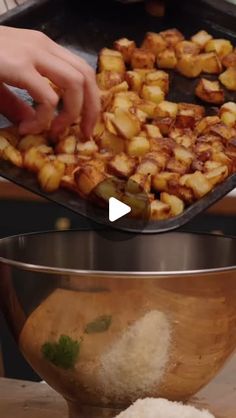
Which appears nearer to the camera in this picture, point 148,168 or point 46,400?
point 46,400

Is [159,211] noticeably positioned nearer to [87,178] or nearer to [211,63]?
[87,178]

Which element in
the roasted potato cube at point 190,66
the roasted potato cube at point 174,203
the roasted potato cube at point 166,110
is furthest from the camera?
the roasted potato cube at point 190,66

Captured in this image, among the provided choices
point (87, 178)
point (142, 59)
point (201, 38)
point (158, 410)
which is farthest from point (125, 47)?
point (158, 410)

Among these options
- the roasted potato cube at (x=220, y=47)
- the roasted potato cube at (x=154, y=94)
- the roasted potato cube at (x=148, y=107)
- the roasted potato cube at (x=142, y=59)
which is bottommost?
the roasted potato cube at (x=148, y=107)

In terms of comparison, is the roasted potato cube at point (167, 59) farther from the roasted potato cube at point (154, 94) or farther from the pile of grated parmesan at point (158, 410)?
the pile of grated parmesan at point (158, 410)

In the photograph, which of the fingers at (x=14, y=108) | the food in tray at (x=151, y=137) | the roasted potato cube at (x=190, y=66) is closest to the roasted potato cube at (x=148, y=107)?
the food in tray at (x=151, y=137)

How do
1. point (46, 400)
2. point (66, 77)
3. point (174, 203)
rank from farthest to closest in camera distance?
point (174, 203) → point (66, 77) → point (46, 400)

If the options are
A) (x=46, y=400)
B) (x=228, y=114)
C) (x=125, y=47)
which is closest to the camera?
(x=46, y=400)
